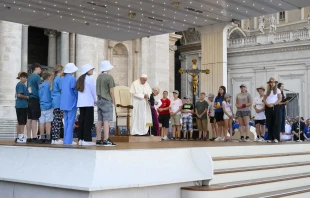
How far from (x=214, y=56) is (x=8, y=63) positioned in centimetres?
963

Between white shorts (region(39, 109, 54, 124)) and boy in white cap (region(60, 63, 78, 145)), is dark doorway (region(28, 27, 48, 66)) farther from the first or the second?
boy in white cap (region(60, 63, 78, 145))

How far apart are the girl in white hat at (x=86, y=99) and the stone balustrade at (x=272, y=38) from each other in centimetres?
2563

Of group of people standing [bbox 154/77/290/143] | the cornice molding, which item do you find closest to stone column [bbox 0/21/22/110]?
group of people standing [bbox 154/77/290/143]

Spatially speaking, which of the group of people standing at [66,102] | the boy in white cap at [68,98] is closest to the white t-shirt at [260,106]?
the group of people standing at [66,102]

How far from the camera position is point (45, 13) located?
652 inches

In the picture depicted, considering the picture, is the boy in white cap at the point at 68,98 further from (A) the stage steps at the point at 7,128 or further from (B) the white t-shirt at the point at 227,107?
(A) the stage steps at the point at 7,128

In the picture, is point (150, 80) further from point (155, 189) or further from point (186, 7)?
point (155, 189)

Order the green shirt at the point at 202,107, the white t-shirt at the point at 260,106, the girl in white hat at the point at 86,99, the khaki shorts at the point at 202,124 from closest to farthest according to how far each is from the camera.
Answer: the girl in white hat at the point at 86,99, the white t-shirt at the point at 260,106, the green shirt at the point at 202,107, the khaki shorts at the point at 202,124

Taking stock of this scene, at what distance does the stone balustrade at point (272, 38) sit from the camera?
32.6 metres

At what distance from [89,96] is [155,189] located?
2.84 meters

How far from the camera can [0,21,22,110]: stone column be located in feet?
71.6

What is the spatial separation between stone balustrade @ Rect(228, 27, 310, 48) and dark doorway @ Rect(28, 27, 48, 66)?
14444 millimetres

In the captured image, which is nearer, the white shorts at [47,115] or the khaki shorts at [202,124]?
the white shorts at [47,115]

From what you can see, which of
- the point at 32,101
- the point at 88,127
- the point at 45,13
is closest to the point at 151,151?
the point at 88,127
